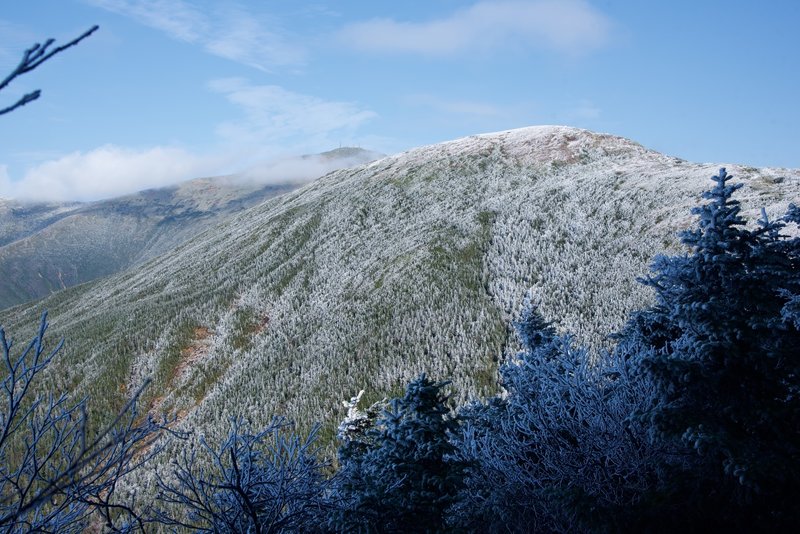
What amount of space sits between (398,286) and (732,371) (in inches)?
1754

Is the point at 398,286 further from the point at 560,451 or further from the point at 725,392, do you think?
the point at 725,392

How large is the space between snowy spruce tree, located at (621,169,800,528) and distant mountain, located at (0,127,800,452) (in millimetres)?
23927

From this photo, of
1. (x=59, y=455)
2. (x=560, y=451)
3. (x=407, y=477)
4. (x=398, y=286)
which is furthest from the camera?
(x=398, y=286)

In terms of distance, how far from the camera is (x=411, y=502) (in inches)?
425

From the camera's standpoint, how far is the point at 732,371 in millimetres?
9203

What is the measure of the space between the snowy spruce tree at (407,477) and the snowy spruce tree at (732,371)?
4295 millimetres

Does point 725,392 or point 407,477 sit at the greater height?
point 725,392

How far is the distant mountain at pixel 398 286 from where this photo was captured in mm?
41312

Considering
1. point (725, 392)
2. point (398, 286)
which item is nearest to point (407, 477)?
point (725, 392)

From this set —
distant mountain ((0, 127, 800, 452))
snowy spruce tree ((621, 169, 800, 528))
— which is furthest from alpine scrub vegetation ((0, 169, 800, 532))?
distant mountain ((0, 127, 800, 452))

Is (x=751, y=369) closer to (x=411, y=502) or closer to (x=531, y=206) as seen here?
(x=411, y=502)

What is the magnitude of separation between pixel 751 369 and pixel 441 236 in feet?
174

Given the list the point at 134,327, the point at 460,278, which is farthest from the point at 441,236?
the point at 134,327

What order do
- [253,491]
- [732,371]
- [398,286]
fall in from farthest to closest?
1. [398,286]
2. [253,491]
3. [732,371]
